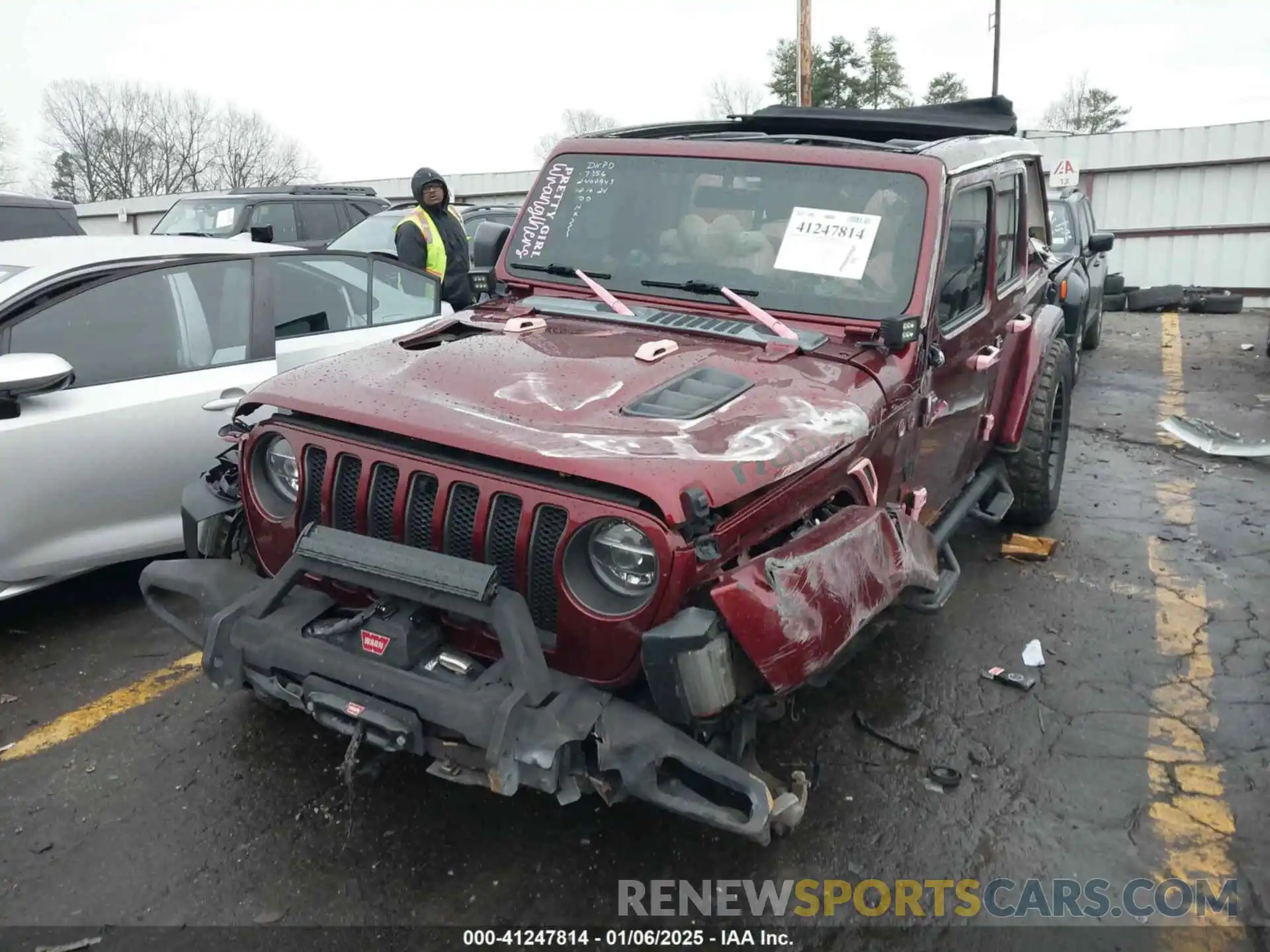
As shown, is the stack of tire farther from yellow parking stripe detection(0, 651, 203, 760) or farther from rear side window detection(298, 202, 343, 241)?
yellow parking stripe detection(0, 651, 203, 760)

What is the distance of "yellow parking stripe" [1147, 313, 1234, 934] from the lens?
2.95 meters

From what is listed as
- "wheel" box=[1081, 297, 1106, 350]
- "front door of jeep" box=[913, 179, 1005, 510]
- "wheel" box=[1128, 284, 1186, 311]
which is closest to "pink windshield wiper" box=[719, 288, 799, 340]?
"front door of jeep" box=[913, 179, 1005, 510]

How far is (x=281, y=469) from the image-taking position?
3043 mm

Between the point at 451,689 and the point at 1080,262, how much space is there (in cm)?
894

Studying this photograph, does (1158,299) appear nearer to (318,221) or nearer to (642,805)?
(318,221)

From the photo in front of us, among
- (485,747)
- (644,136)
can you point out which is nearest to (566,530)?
(485,747)

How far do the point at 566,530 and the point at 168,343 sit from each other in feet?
9.16

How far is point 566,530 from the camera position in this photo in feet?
8.02

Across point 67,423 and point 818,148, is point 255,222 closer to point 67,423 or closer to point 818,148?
point 67,423

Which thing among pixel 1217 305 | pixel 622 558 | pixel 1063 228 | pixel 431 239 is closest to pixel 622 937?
pixel 622 558

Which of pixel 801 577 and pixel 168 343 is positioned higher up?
pixel 168 343

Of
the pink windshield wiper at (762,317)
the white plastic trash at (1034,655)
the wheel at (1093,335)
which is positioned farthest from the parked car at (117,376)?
the wheel at (1093,335)

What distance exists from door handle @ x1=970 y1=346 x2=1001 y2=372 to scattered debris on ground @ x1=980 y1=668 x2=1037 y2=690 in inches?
49.2

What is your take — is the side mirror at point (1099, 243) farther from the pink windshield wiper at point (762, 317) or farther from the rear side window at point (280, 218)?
the rear side window at point (280, 218)
